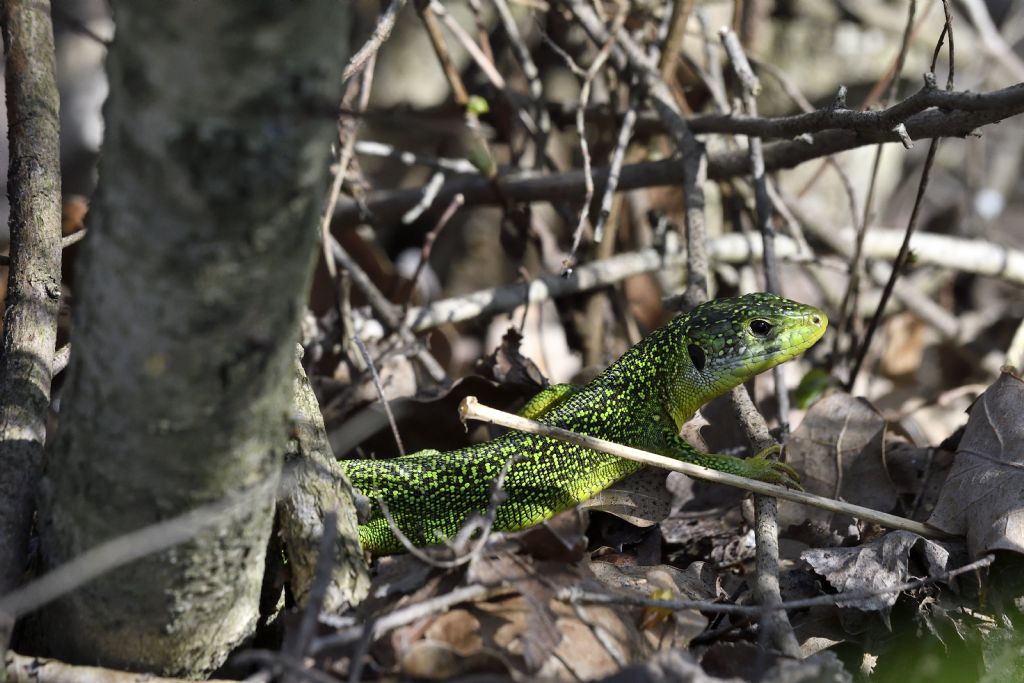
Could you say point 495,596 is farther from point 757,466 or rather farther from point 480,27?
point 480,27

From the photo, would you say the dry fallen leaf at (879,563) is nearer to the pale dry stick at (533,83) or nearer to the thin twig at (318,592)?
the thin twig at (318,592)

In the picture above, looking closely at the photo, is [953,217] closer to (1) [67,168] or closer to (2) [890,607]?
(2) [890,607]

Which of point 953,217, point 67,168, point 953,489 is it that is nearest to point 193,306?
point 953,489

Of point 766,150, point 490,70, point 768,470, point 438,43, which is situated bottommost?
point 768,470

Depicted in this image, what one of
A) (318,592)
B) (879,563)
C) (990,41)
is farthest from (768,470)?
(990,41)

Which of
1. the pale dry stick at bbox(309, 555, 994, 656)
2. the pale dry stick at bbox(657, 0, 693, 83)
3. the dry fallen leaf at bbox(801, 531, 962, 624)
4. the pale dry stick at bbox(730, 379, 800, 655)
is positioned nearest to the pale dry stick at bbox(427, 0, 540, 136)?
the pale dry stick at bbox(657, 0, 693, 83)

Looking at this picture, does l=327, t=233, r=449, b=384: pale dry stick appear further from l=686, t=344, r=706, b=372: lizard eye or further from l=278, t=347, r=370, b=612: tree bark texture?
l=278, t=347, r=370, b=612: tree bark texture
